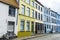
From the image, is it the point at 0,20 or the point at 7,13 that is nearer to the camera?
the point at 0,20

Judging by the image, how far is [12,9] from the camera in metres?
26.7

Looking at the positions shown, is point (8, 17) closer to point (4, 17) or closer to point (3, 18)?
point (4, 17)

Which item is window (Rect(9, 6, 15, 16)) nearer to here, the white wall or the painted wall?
the painted wall

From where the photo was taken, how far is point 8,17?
81.6 ft

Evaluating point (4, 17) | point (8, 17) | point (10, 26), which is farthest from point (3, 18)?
point (10, 26)

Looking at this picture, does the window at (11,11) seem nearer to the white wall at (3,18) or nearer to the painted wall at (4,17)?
the painted wall at (4,17)

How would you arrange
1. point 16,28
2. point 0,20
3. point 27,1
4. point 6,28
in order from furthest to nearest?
point 27,1 < point 16,28 < point 6,28 < point 0,20

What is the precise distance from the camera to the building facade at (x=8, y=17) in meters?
22.8

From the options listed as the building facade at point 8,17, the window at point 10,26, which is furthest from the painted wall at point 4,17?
the window at point 10,26

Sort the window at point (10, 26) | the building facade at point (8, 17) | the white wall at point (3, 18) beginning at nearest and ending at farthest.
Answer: the white wall at point (3, 18) < the building facade at point (8, 17) < the window at point (10, 26)

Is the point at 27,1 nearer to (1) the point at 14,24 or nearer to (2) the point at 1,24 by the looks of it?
(1) the point at 14,24

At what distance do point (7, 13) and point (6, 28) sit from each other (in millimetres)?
2383

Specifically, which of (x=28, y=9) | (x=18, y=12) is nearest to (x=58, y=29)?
(x=28, y=9)

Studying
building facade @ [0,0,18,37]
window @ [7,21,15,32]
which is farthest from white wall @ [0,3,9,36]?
window @ [7,21,15,32]
